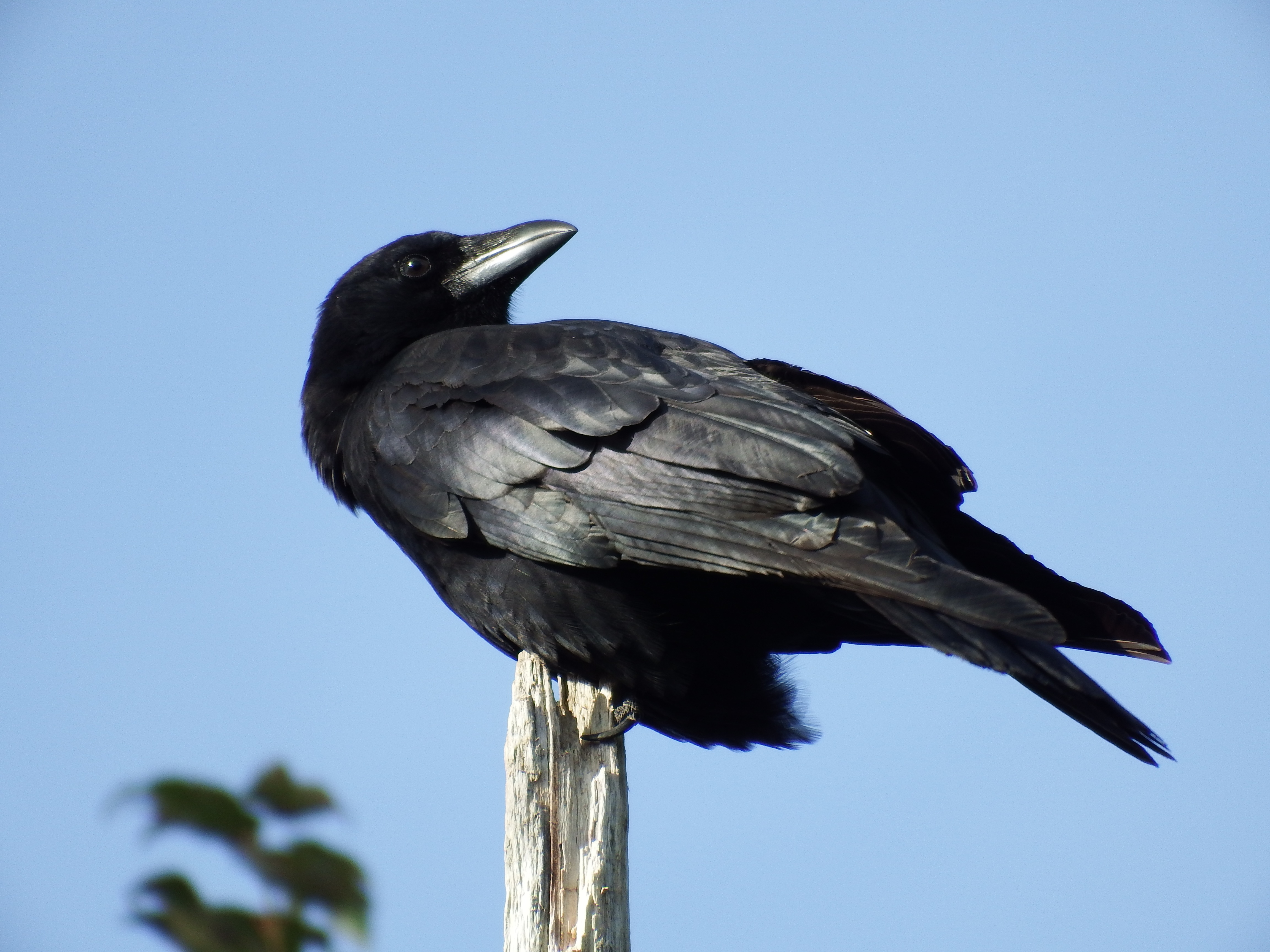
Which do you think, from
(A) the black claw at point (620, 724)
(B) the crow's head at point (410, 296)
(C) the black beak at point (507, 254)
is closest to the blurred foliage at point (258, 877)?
Answer: (A) the black claw at point (620, 724)

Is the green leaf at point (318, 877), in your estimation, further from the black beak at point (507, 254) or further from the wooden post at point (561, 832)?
the black beak at point (507, 254)

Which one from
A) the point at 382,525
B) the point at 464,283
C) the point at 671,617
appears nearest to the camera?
the point at 671,617

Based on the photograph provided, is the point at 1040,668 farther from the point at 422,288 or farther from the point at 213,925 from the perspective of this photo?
the point at 422,288

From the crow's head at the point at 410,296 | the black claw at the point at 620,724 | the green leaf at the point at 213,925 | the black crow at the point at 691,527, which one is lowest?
the green leaf at the point at 213,925

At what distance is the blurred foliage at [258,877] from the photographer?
1497 millimetres

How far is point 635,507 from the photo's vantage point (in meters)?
4.43

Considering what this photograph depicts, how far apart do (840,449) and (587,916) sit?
6.08 feet

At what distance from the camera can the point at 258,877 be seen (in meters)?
1.61

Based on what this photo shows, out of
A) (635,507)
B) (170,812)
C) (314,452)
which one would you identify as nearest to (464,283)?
(314,452)

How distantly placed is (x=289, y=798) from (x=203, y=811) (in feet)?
0.36

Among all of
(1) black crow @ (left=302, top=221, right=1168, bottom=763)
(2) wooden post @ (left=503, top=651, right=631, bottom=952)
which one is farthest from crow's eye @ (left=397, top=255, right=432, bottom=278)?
(2) wooden post @ (left=503, top=651, right=631, bottom=952)

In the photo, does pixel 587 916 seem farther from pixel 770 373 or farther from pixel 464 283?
pixel 464 283

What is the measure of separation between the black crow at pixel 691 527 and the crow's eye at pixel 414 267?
2.92 feet

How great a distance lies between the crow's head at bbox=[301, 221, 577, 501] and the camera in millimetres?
6211
